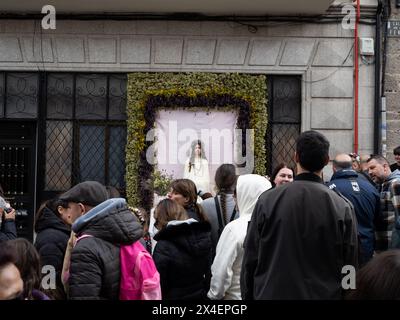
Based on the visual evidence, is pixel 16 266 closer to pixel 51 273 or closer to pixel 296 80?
pixel 51 273

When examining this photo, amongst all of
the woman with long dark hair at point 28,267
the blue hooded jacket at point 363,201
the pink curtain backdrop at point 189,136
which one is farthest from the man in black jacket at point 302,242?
the pink curtain backdrop at point 189,136

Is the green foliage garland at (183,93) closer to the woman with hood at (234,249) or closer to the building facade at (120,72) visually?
the building facade at (120,72)

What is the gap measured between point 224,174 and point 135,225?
2533 millimetres

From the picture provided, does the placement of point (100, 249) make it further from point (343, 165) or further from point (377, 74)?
point (377, 74)

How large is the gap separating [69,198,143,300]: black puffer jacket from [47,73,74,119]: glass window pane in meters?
7.26

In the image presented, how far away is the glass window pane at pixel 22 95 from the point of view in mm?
10891

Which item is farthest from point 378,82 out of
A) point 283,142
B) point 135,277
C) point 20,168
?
point 135,277

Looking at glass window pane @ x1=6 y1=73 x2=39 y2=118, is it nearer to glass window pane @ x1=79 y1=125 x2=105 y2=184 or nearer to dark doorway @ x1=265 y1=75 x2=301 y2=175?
glass window pane @ x1=79 y1=125 x2=105 y2=184

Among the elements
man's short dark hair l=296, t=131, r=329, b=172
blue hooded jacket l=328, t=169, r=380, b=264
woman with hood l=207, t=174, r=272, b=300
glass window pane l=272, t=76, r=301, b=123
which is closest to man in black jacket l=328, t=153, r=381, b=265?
blue hooded jacket l=328, t=169, r=380, b=264

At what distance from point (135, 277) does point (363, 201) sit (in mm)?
3231

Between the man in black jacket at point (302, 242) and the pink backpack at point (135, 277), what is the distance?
59 centimetres

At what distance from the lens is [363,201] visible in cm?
631

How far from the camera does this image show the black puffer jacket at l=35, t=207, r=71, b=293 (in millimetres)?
4605

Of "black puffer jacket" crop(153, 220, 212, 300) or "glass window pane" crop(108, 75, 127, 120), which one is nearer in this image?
"black puffer jacket" crop(153, 220, 212, 300)
